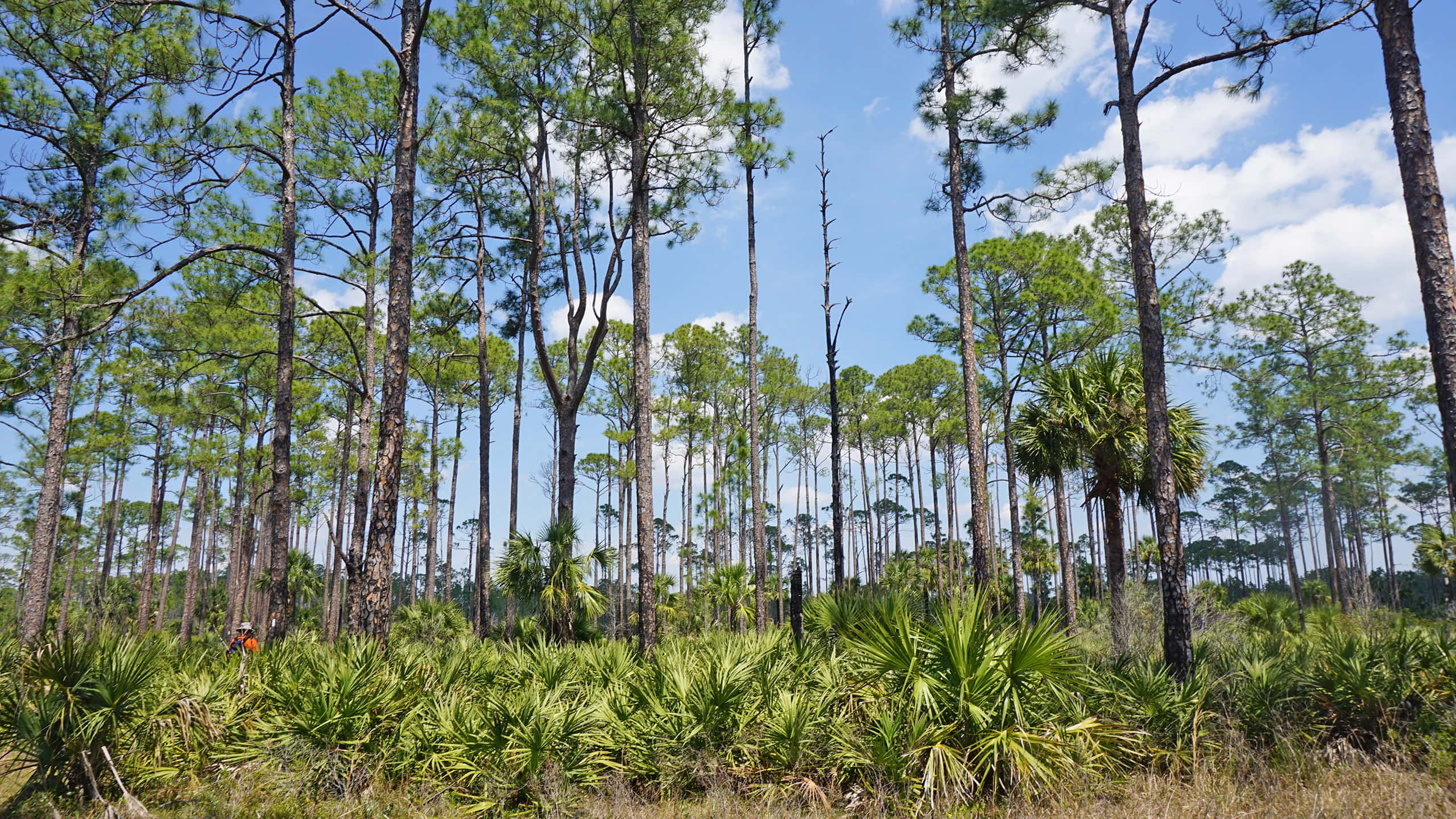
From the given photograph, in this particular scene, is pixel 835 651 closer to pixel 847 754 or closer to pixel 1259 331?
pixel 847 754

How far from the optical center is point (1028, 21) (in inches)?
502

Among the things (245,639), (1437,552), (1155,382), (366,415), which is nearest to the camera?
(1155,382)

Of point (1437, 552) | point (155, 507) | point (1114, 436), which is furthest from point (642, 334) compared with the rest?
point (1437, 552)

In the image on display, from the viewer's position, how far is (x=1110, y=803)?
5684 millimetres

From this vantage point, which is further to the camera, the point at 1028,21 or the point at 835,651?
the point at 1028,21

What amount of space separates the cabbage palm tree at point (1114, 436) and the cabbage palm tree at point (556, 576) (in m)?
11.0

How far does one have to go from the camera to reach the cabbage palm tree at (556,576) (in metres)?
16.1

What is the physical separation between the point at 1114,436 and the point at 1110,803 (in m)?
10.1

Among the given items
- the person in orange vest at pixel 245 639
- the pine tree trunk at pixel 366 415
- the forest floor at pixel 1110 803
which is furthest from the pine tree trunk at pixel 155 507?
the forest floor at pixel 1110 803

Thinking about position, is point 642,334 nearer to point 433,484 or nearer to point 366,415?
point 366,415

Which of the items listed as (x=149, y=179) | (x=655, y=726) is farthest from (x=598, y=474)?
(x=655, y=726)

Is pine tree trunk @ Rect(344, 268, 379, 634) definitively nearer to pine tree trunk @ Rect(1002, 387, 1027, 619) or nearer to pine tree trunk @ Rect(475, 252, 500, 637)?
pine tree trunk @ Rect(475, 252, 500, 637)

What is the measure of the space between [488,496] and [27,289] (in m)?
12.6

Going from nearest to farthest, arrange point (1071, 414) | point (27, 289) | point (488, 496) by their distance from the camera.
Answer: point (27, 289) → point (1071, 414) → point (488, 496)
